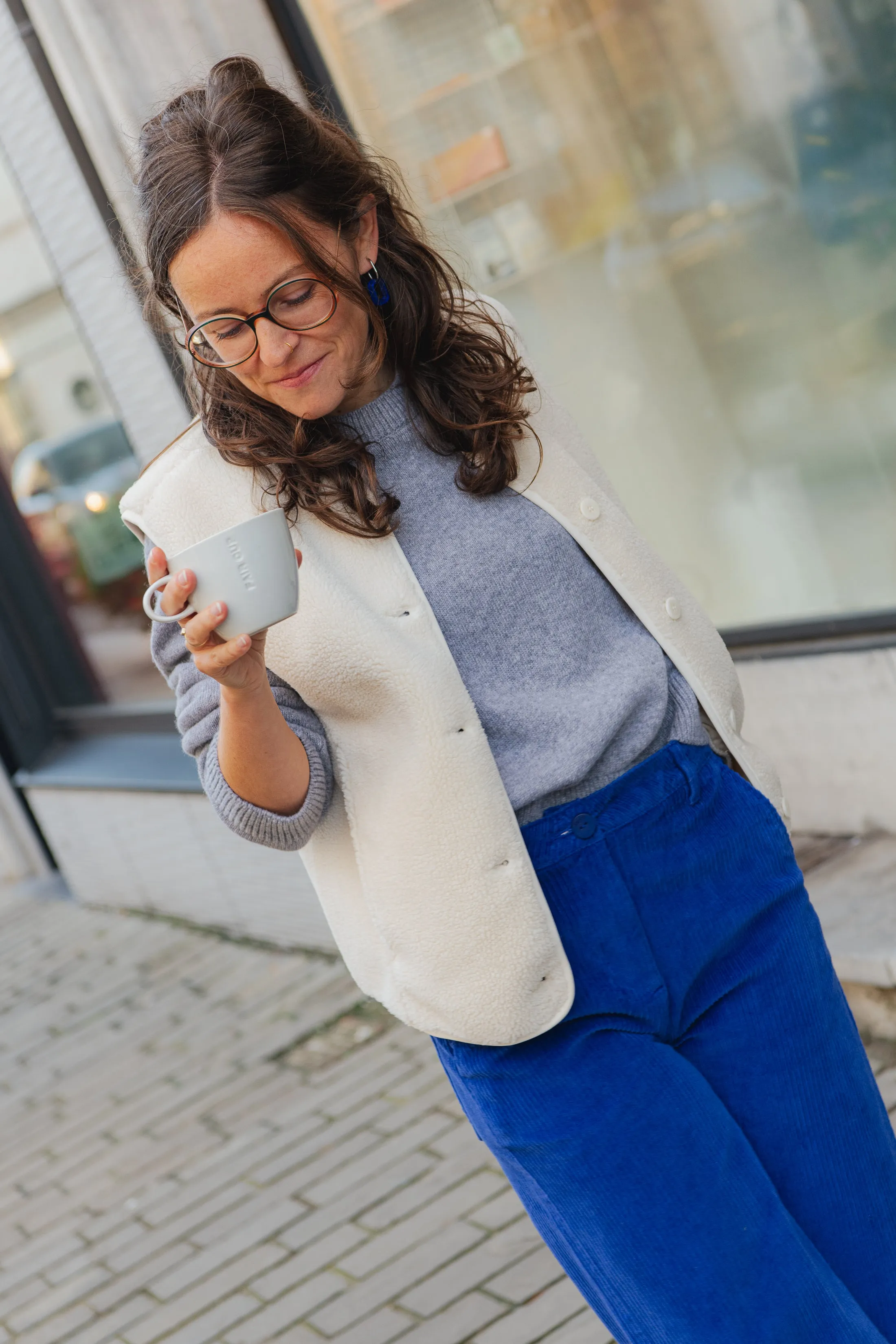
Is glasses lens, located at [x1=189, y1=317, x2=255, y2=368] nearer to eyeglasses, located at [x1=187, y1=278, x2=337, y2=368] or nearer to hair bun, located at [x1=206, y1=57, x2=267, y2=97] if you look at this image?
eyeglasses, located at [x1=187, y1=278, x2=337, y2=368]

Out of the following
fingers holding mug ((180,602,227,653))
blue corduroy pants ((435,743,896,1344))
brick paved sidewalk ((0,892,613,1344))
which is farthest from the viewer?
brick paved sidewalk ((0,892,613,1344))

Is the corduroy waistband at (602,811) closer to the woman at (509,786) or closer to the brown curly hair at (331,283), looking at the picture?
the woman at (509,786)

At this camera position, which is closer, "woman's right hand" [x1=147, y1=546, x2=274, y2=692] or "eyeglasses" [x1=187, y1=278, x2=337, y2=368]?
"woman's right hand" [x1=147, y1=546, x2=274, y2=692]

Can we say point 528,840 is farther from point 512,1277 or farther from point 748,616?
point 748,616

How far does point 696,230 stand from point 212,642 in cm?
277

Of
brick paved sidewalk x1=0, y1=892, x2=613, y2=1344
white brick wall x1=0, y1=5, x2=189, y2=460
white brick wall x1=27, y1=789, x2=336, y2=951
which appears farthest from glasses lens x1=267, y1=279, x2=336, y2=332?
white brick wall x1=27, y1=789, x2=336, y2=951

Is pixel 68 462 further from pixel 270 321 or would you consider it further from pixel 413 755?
pixel 413 755

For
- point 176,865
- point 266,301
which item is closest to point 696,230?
point 266,301

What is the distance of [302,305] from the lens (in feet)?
5.32

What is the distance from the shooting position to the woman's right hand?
4.65 ft

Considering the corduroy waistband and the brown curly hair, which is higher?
the brown curly hair

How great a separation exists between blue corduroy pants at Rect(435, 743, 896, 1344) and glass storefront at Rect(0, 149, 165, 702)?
4721 millimetres

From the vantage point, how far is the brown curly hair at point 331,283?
5.20ft

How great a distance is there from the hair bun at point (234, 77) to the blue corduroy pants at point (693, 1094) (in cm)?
88
